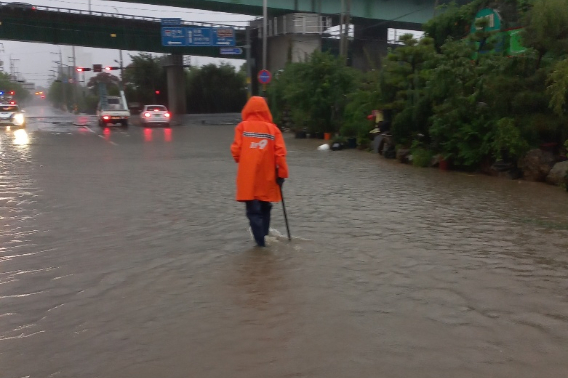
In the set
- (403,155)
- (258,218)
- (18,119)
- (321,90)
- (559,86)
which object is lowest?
(18,119)

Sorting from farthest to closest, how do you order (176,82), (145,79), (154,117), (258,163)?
(145,79)
(176,82)
(154,117)
(258,163)

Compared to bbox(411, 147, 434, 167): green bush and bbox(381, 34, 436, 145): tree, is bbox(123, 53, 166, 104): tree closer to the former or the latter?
bbox(381, 34, 436, 145): tree

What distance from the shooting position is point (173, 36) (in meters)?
44.2

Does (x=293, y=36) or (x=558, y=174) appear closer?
(x=558, y=174)

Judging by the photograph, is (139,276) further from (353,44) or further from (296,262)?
(353,44)

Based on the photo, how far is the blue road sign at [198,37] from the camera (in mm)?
44469

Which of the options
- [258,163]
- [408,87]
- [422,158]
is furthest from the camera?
[408,87]

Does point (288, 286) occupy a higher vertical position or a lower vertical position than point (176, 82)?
lower

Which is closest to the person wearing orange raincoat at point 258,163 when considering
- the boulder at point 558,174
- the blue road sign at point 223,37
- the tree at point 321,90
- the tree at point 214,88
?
the boulder at point 558,174

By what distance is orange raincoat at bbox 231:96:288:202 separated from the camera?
7.27 meters

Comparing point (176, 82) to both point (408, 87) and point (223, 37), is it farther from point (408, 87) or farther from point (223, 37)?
point (408, 87)

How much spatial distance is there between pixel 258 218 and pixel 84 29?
4448 centimetres

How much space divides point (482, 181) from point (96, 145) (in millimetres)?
16198

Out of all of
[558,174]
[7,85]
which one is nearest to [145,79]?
[7,85]
